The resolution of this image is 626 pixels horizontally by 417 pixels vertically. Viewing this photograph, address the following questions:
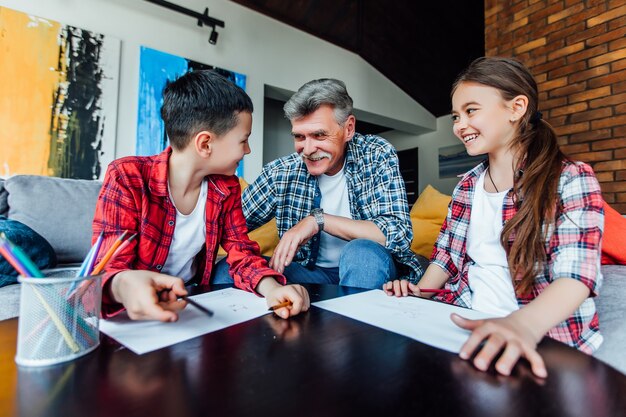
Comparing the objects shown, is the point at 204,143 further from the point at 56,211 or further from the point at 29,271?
the point at 56,211

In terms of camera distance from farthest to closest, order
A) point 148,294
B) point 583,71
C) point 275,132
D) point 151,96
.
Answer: point 275,132 → point 583,71 → point 151,96 → point 148,294

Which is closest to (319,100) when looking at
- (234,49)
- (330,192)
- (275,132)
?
(330,192)

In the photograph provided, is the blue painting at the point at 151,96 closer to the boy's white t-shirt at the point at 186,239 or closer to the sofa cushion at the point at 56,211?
the sofa cushion at the point at 56,211

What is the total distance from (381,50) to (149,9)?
2.83 meters

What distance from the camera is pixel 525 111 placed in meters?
0.99

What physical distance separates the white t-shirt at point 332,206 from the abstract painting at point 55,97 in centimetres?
186

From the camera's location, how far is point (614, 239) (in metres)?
1.32

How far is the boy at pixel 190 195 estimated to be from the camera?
0.84 m

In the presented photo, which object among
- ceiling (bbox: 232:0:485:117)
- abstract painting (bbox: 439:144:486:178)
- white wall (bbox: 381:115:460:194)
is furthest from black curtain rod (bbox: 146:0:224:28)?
abstract painting (bbox: 439:144:486:178)

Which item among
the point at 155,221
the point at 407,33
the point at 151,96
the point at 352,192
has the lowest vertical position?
the point at 155,221

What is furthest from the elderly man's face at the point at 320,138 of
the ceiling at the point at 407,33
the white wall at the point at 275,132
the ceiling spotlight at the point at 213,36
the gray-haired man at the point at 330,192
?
the white wall at the point at 275,132

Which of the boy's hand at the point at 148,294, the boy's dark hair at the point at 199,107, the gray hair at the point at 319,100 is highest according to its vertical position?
the gray hair at the point at 319,100

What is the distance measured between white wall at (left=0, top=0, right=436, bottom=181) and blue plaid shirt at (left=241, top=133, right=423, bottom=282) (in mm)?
1696

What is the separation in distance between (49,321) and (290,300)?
1.14ft
